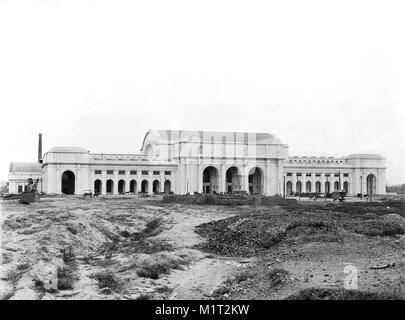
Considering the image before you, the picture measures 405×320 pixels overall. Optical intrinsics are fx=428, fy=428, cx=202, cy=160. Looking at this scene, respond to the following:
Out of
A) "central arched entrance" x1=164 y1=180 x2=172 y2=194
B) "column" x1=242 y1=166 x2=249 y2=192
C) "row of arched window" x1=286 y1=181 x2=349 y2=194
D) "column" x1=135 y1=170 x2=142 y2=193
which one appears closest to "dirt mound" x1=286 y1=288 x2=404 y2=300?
"column" x1=135 y1=170 x2=142 y2=193

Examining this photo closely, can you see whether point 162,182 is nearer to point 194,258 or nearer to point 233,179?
point 233,179

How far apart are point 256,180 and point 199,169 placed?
15.0m

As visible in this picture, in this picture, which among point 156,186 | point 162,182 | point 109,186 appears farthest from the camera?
point 156,186

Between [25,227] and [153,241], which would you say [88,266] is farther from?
[25,227]

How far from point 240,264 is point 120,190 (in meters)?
69.4

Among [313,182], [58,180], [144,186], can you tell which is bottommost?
[144,186]

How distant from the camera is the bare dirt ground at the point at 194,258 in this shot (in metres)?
12.9

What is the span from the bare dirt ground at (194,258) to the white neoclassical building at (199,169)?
5389cm

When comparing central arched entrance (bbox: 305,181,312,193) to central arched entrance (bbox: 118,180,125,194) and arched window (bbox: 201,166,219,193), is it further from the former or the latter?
central arched entrance (bbox: 118,180,125,194)

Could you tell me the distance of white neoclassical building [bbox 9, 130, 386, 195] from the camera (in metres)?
77.4

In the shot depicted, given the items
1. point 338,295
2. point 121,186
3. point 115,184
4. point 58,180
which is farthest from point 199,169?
point 338,295

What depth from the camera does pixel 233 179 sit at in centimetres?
8825

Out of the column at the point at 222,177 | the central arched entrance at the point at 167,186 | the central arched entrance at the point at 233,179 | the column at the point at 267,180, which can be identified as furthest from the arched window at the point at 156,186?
the column at the point at 267,180
